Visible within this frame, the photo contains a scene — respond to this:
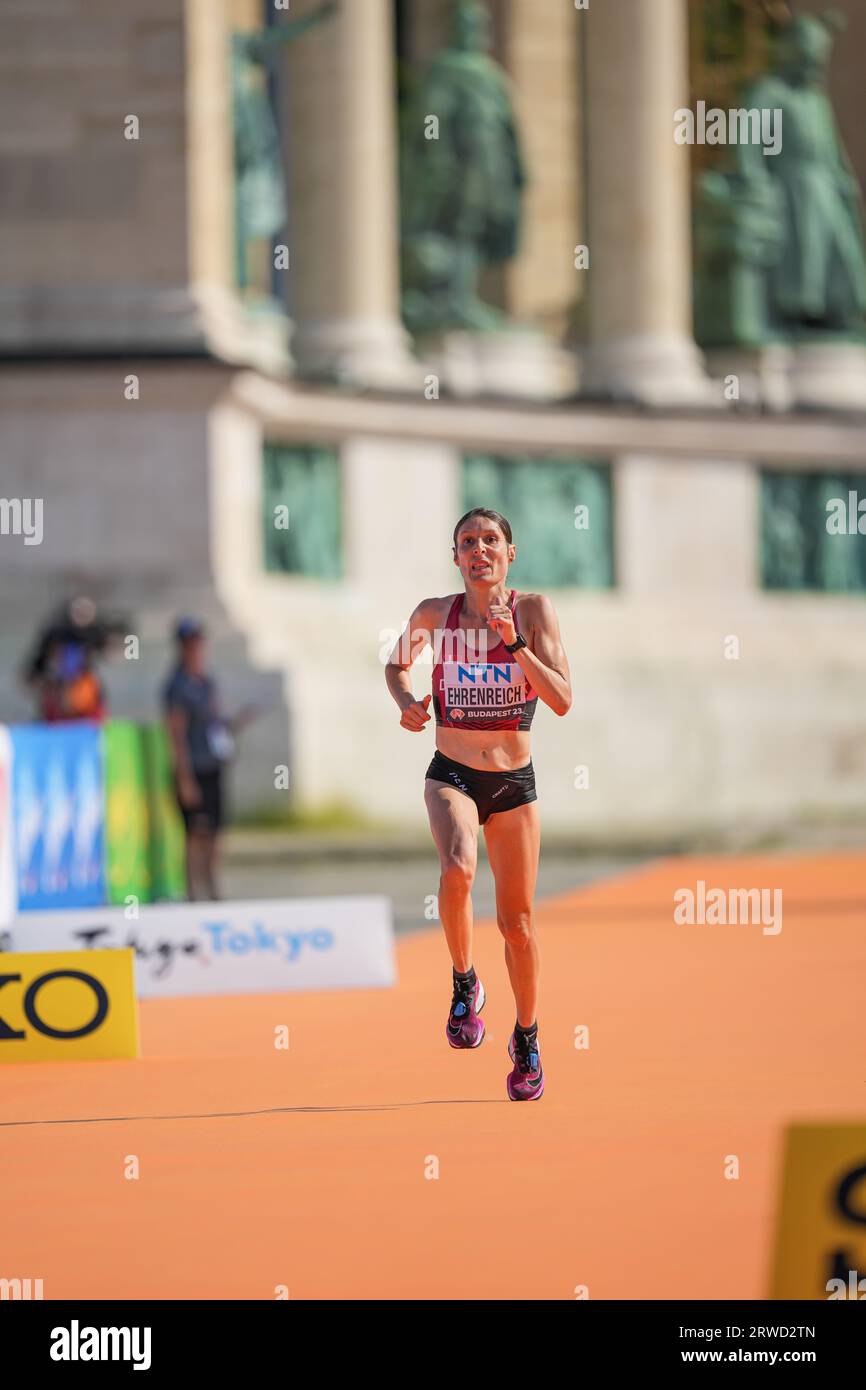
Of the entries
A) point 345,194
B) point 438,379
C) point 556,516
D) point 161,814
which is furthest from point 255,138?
point 161,814

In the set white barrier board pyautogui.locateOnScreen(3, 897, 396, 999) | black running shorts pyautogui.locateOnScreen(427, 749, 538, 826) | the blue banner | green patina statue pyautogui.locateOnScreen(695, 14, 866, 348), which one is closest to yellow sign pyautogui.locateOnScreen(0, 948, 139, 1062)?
white barrier board pyautogui.locateOnScreen(3, 897, 396, 999)

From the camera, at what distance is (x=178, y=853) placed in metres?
18.9

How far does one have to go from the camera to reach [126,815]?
18219 millimetres

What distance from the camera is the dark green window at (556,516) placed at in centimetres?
2930

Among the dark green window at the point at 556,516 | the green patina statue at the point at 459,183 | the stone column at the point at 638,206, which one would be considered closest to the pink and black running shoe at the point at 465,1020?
the dark green window at the point at 556,516

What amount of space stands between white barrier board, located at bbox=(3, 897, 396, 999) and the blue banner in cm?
308

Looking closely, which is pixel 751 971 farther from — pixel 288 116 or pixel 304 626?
pixel 288 116

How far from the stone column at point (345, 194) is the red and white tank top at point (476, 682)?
19.4 m

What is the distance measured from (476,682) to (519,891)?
0.76m

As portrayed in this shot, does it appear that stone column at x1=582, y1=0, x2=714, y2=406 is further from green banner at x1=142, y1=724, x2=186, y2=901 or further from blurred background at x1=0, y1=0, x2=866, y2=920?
green banner at x1=142, y1=724, x2=186, y2=901

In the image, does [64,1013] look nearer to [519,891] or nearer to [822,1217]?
[519,891]

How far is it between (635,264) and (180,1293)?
24.9 metres

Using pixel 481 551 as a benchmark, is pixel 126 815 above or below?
below
